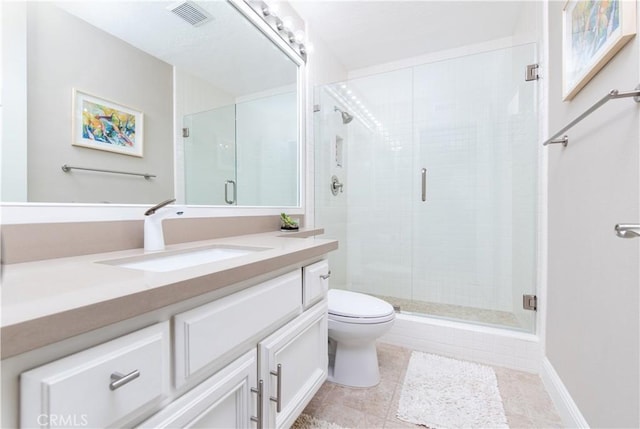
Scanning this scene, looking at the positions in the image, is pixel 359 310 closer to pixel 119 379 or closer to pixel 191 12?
pixel 119 379

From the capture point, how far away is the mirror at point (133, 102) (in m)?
0.80

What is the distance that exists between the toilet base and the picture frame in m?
1.38

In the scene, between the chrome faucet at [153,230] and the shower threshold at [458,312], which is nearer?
the chrome faucet at [153,230]

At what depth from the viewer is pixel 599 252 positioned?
103cm

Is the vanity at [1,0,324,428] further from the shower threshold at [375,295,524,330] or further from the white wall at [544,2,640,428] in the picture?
the shower threshold at [375,295,524,330]

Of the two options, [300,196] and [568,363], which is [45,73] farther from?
[568,363]

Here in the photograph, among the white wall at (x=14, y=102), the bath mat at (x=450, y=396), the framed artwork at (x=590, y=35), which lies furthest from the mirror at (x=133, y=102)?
the framed artwork at (x=590, y=35)

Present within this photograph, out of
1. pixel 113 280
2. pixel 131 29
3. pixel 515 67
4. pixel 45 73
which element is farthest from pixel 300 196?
pixel 515 67

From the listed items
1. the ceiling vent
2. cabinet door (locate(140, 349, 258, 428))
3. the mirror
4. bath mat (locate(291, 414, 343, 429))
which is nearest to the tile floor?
bath mat (locate(291, 414, 343, 429))

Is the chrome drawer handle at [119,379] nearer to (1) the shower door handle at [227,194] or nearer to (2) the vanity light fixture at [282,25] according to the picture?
(1) the shower door handle at [227,194]

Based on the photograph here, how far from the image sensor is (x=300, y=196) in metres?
2.21

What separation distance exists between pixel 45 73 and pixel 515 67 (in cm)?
268

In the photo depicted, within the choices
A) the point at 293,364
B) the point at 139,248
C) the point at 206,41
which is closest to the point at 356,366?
the point at 293,364

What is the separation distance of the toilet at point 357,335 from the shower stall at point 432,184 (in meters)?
0.70
